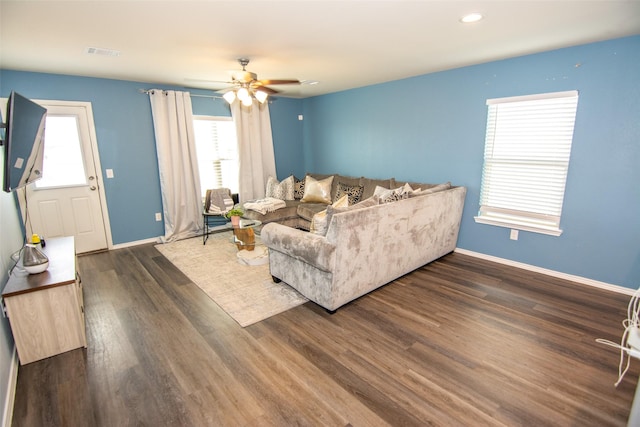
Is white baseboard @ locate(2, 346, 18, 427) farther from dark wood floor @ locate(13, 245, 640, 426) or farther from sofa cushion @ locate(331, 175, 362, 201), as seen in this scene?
sofa cushion @ locate(331, 175, 362, 201)

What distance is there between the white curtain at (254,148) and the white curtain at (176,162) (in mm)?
808

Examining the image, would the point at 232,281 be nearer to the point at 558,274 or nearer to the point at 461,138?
the point at 461,138

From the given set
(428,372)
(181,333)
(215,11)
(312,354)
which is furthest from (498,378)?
(215,11)

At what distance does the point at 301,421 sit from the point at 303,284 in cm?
131

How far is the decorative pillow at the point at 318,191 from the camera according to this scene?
5.08 meters

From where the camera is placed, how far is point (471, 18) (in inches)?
89.4

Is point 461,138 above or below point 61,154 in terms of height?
above

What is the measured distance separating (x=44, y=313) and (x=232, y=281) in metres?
1.58

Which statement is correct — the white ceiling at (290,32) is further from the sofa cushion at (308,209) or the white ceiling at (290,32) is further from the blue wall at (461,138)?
the sofa cushion at (308,209)

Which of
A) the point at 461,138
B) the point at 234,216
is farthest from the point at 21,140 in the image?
the point at 461,138

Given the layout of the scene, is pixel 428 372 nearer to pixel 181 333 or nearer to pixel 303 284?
pixel 303 284

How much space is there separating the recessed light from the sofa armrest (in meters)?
2.00

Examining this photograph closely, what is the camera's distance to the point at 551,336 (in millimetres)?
2387

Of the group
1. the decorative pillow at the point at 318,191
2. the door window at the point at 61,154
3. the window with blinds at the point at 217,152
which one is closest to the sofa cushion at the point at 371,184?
the decorative pillow at the point at 318,191
